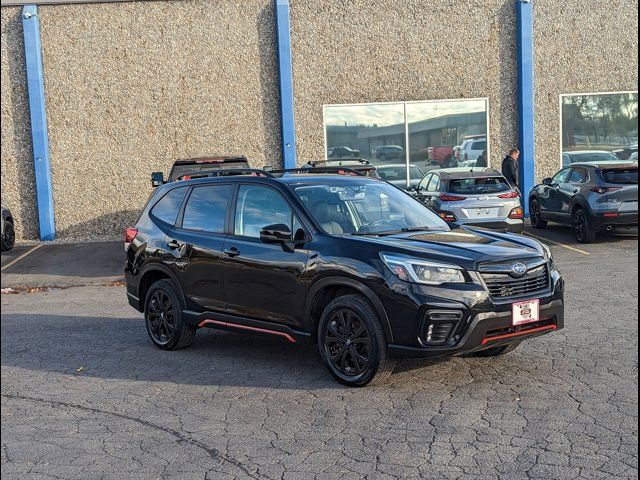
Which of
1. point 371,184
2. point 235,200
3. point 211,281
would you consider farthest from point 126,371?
point 371,184

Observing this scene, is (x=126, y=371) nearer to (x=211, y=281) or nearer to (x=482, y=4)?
(x=211, y=281)

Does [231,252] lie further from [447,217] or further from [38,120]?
[38,120]

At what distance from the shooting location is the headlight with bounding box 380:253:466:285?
6266mm

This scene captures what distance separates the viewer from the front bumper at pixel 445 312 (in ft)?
20.2

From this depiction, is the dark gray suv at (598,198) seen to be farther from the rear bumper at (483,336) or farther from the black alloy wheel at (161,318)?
the black alloy wheel at (161,318)

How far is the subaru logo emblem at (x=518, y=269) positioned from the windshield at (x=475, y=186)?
8247 mm

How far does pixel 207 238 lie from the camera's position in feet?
25.6

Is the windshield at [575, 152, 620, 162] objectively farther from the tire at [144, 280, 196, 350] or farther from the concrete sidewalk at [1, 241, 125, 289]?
the tire at [144, 280, 196, 350]

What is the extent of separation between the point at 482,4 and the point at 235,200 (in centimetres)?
1499

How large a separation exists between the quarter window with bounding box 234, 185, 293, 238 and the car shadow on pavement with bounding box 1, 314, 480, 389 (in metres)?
0.98

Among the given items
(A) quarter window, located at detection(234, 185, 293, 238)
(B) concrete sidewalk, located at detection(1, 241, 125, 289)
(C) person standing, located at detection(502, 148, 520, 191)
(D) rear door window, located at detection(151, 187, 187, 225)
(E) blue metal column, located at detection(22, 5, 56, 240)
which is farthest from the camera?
(E) blue metal column, located at detection(22, 5, 56, 240)

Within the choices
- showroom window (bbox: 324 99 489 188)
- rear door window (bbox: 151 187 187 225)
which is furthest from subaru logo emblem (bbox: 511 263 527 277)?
showroom window (bbox: 324 99 489 188)

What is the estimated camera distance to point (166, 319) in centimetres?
826

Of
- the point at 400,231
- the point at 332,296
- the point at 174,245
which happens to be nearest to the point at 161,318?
the point at 174,245
